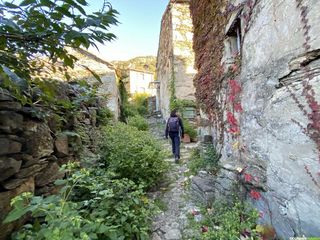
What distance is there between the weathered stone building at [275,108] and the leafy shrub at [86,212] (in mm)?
1455

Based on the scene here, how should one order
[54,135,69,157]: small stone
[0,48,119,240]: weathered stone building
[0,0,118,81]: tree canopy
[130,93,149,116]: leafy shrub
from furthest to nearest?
1. [130,93,149,116]: leafy shrub
2. [54,135,69,157]: small stone
3. [0,48,119,240]: weathered stone building
4. [0,0,118,81]: tree canopy

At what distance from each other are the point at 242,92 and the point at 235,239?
77.5 inches

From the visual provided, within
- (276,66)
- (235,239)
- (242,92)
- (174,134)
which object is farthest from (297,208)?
(174,134)

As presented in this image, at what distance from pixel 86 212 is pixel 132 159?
222 cm

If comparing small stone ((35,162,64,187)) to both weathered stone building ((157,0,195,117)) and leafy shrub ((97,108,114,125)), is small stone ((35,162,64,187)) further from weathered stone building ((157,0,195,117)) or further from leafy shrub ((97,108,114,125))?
weathered stone building ((157,0,195,117))

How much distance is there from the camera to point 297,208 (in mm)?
2109

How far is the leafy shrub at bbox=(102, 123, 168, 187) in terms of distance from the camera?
14.9 feet

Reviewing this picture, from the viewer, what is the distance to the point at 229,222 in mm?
2689

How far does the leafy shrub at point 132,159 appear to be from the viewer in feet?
14.9

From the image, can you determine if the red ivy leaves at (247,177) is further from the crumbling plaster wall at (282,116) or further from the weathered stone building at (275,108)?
the crumbling plaster wall at (282,116)

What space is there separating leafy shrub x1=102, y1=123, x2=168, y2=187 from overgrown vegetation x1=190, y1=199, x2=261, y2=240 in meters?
1.50

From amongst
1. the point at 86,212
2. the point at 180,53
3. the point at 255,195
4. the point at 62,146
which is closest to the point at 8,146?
the point at 86,212

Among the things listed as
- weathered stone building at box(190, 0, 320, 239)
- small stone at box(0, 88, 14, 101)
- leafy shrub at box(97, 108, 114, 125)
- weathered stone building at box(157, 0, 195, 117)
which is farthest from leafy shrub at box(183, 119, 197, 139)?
small stone at box(0, 88, 14, 101)

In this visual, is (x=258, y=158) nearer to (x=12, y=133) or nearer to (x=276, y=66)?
(x=276, y=66)
